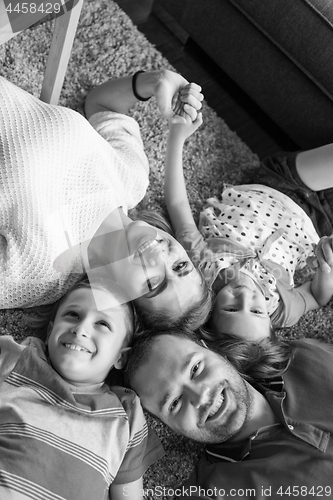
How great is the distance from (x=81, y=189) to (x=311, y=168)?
25.0 inches

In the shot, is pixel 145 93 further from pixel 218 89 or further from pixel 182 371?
pixel 182 371

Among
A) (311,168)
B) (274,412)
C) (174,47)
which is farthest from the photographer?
(174,47)

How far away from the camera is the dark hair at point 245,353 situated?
1.07m

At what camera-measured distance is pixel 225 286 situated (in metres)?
1.21

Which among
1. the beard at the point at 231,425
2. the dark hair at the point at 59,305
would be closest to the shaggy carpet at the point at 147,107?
the beard at the point at 231,425

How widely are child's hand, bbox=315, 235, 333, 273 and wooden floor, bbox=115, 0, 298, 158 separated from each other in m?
0.45

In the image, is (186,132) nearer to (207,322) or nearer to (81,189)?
(81,189)

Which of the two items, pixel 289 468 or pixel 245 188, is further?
pixel 245 188

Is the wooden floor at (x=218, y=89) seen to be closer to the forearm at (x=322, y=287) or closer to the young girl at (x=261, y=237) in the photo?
the young girl at (x=261, y=237)

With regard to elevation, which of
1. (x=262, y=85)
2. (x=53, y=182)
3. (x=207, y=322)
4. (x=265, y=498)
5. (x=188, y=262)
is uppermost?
(x=262, y=85)

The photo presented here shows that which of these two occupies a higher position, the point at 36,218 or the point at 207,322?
the point at 36,218

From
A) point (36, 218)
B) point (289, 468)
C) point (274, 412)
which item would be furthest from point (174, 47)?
point (289, 468)

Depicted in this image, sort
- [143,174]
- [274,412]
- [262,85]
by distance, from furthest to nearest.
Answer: [262,85]
[143,174]
[274,412]

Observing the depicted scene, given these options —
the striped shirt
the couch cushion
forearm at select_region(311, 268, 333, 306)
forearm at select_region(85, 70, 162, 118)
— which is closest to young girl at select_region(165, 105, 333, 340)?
forearm at select_region(311, 268, 333, 306)
